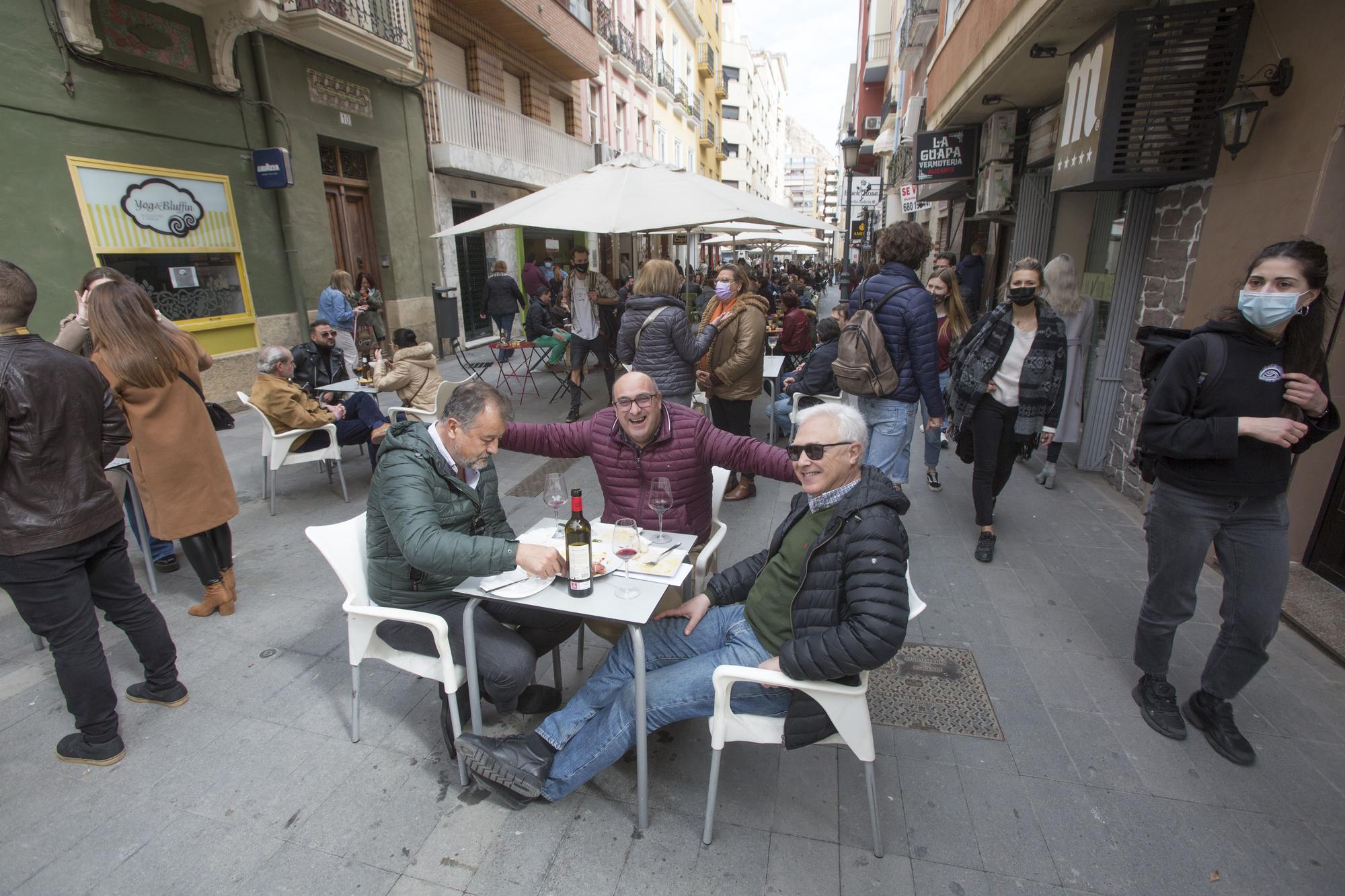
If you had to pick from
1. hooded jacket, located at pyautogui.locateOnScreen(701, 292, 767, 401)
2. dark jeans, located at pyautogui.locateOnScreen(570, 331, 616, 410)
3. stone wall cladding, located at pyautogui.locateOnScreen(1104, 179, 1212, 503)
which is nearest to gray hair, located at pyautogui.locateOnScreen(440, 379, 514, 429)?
hooded jacket, located at pyautogui.locateOnScreen(701, 292, 767, 401)

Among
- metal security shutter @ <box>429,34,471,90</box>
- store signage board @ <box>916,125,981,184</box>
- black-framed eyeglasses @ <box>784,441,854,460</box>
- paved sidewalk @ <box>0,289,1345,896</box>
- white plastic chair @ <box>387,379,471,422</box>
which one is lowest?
paved sidewalk @ <box>0,289,1345,896</box>

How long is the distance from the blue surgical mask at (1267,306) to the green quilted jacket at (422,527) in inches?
107

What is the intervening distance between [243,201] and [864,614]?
10080 mm

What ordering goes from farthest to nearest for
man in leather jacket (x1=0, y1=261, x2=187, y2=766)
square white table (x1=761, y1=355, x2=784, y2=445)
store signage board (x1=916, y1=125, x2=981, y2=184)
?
store signage board (x1=916, y1=125, x2=981, y2=184), square white table (x1=761, y1=355, x2=784, y2=445), man in leather jacket (x1=0, y1=261, x2=187, y2=766)

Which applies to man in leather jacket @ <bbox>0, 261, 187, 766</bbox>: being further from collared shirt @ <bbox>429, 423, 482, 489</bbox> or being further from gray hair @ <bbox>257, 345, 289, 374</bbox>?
gray hair @ <bbox>257, 345, 289, 374</bbox>

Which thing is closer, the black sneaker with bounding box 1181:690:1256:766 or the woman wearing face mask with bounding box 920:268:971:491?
the black sneaker with bounding box 1181:690:1256:766

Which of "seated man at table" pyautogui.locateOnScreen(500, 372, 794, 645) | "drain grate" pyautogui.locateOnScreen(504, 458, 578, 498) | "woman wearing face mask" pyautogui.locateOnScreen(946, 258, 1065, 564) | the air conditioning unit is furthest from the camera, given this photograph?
the air conditioning unit

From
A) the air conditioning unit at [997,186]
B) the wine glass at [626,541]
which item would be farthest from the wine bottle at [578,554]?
the air conditioning unit at [997,186]

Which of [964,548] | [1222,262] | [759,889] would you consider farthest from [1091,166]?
[759,889]

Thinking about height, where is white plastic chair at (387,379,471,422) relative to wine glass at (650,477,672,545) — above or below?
below

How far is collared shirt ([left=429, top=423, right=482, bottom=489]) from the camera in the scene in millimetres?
2498

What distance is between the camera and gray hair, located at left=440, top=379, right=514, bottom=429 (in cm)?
244

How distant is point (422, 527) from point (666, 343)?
119 inches

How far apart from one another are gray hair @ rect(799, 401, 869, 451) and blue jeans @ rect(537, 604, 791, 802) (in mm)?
806
